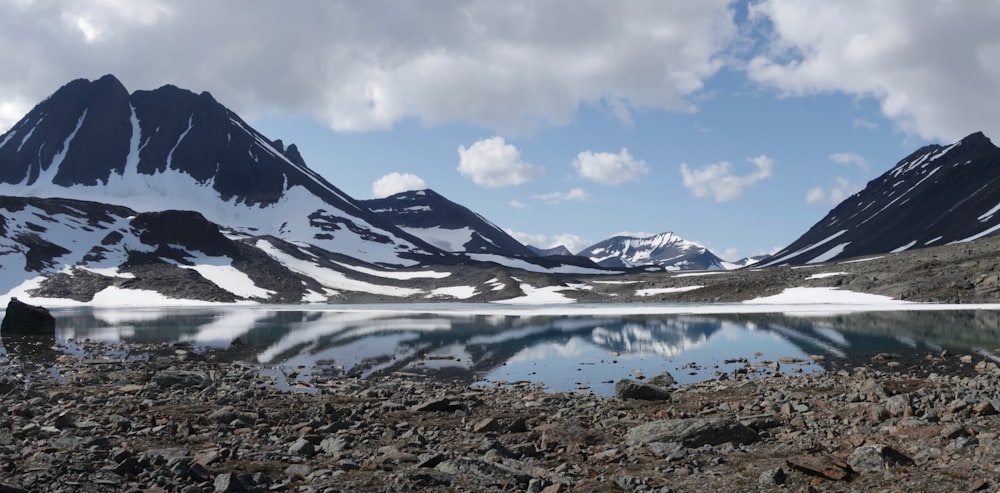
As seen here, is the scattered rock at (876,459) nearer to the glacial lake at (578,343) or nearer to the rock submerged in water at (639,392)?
the rock submerged in water at (639,392)

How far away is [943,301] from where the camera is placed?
9400 cm

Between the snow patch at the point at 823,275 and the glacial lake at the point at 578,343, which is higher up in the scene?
the snow patch at the point at 823,275

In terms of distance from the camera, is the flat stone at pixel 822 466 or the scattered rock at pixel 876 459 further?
the scattered rock at pixel 876 459

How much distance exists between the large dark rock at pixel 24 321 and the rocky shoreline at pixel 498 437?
3775 centimetres

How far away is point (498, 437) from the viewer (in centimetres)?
1955

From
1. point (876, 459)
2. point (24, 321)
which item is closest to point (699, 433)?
point (876, 459)

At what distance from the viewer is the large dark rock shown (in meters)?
61.3

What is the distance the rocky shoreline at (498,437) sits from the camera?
13875 millimetres

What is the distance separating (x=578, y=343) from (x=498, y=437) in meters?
36.2

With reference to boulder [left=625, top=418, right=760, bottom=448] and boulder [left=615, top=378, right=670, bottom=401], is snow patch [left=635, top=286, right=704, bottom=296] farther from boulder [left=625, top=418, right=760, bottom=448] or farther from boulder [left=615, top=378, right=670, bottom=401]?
boulder [left=625, top=418, right=760, bottom=448]

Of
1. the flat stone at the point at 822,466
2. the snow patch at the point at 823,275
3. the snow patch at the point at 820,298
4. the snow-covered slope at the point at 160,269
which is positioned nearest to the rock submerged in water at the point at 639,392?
the flat stone at the point at 822,466

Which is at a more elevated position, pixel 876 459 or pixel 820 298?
pixel 820 298

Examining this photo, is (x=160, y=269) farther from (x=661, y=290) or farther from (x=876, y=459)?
(x=876, y=459)

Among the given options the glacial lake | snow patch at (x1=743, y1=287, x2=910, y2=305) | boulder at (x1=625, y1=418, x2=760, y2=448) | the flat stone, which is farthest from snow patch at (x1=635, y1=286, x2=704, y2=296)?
the flat stone
